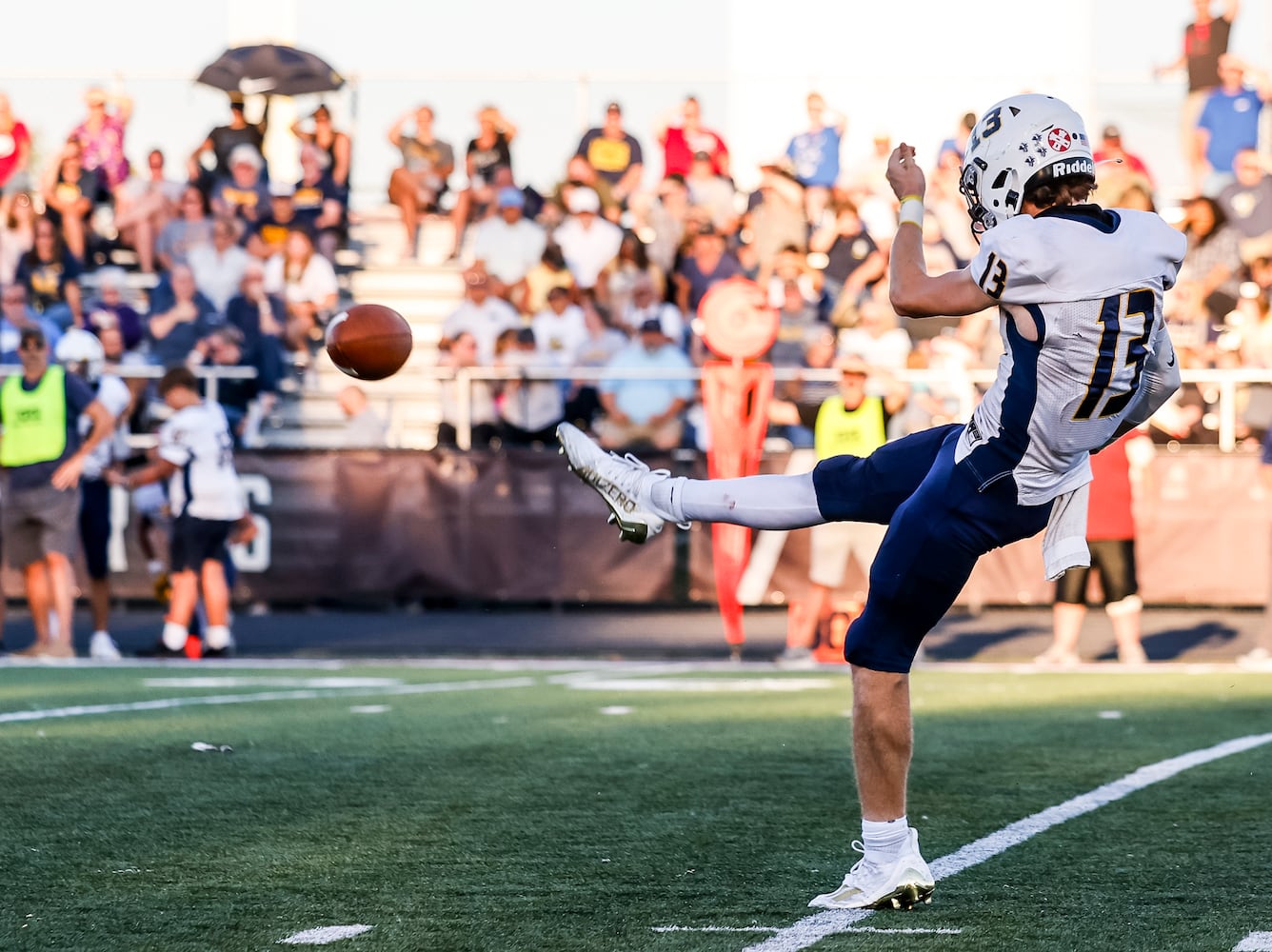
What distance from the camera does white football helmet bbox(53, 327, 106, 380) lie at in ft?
53.2

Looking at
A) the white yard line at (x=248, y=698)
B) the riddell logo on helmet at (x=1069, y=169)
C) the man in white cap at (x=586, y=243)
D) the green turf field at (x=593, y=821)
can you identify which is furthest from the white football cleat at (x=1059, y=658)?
the riddell logo on helmet at (x=1069, y=169)

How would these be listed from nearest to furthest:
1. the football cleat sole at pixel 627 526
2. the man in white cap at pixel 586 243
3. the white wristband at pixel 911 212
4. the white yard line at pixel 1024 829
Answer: the white yard line at pixel 1024 829 → the white wristband at pixel 911 212 → the football cleat sole at pixel 627 526 → the man in white cap at pixel 586 243

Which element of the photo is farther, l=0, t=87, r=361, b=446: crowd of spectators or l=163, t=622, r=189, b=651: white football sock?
l=0, t=87, r=361, b=446: crowd of spectators

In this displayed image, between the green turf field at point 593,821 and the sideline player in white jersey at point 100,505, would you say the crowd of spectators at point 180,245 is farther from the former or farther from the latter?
the green turf field at point 593,821

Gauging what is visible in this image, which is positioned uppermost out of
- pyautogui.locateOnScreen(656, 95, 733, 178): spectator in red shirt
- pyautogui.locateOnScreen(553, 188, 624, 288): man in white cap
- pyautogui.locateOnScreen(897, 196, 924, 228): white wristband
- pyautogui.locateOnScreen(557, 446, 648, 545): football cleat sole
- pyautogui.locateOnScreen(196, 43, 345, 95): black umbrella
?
pyautogui.locateOnScreen(196, 43, 345, 95): black umbrella

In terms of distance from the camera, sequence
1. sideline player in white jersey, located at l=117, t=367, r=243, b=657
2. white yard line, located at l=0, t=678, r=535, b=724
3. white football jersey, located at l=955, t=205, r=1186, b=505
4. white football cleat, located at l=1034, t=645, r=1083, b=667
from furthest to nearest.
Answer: sideline player in white jersey, located at l=117, t=367, r=243, b=657
white football cleat, located at l=1034, t=645, r=1083, b=667
white yard line, located at l=0, t=678, r=535, b=724
white football jersey, located at l=955, t=205, r=1186, b=505

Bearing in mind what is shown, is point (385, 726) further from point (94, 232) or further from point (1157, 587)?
point (94, 232)

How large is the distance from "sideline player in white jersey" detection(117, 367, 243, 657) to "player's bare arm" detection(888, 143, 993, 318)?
8717mm

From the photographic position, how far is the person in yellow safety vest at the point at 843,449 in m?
12.5

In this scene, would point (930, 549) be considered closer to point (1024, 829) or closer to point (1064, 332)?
point (1064, 332)

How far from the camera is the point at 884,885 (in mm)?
4707

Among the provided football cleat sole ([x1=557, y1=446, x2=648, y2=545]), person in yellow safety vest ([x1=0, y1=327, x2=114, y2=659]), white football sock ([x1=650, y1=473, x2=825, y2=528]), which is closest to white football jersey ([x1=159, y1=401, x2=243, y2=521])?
person in yellow safety vest ([x1=0, y1=327, x2=114, y2=659])

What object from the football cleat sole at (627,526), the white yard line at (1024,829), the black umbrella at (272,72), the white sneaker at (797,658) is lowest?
the white sneaker at (797,658)

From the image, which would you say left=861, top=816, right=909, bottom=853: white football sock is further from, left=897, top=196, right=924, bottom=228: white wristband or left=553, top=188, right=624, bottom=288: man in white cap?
left=553, top=188, right=624, bottom=288: man in white cap
